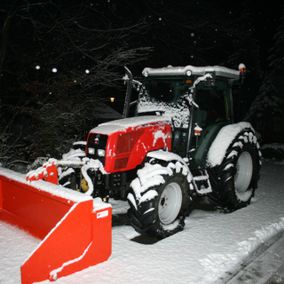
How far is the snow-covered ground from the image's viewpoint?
379 cm

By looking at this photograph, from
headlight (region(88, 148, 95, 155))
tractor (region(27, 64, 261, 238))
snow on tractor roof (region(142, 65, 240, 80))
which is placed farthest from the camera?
snow on tractor roof (region(142, 65, 240, 80))

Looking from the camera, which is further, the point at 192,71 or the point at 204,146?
the point at 204,146

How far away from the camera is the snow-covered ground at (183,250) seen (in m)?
3.79

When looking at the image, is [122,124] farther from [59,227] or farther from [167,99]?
[59,227]

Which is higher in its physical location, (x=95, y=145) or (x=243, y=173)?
(x=95, y=145)

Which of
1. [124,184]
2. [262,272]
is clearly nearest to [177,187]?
[124,184]

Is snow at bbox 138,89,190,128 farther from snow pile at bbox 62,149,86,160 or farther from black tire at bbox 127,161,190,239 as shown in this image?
snow pile at bbox 62,149,86,160

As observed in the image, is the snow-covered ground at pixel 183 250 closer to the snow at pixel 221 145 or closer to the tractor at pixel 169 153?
the tractor at pixel 169 153

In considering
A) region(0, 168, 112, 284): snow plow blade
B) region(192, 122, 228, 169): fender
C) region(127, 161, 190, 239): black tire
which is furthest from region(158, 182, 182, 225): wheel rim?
region(0, 168, 112, 284): snow plow blade

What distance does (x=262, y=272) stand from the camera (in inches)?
161

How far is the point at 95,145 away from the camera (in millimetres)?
4969

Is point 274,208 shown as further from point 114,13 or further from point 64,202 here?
point 114,13

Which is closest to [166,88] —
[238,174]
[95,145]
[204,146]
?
[204,146]

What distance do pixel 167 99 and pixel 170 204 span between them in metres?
1.80
